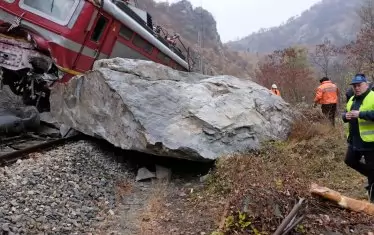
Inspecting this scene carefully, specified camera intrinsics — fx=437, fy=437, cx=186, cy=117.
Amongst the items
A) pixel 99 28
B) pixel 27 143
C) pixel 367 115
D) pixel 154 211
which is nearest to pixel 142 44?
pixel 99 28

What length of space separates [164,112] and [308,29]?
138735mm

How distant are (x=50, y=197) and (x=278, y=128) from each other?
175 inches

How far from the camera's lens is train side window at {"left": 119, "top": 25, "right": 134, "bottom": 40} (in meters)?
9.88

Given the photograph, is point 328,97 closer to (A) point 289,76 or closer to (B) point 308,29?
(A) point 289,76

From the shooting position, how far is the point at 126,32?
396 inches

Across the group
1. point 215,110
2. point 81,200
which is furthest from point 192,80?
point 81,200

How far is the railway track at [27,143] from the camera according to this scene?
6.22 meters

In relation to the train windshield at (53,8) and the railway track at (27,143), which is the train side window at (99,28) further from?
the railway track at (27,143)

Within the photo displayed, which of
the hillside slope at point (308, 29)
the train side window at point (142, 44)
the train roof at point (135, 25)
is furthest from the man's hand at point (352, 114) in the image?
the hillside slope at point (308, 29)

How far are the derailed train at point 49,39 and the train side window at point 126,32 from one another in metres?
0.08

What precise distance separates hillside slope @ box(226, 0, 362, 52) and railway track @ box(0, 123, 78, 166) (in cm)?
11424

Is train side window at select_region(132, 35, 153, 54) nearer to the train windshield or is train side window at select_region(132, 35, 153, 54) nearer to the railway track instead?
the train windshield

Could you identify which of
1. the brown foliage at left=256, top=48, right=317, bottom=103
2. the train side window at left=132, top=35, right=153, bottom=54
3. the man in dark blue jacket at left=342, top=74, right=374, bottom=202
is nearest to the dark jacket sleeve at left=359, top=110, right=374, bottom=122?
the man in dark blue jacket at left=342, top=74, right=374, bottom=202

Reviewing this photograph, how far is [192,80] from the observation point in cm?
861
